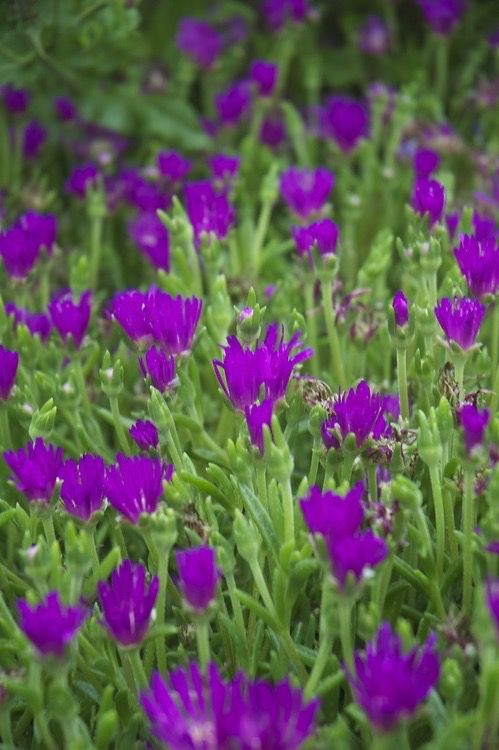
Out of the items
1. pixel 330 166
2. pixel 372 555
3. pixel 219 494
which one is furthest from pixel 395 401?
pixel 330 166

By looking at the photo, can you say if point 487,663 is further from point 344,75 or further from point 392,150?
point 344,75

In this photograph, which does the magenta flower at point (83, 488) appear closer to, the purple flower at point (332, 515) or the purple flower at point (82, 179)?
the purple flower at point (332, 515)

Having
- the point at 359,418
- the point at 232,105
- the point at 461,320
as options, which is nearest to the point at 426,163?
the point at 232,105

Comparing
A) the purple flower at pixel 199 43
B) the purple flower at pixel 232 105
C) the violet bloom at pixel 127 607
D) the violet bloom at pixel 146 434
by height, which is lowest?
the violet bloom at pixel 127 607

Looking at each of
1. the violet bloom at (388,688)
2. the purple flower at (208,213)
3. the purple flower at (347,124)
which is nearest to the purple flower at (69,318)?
the purple flower at (208,213)

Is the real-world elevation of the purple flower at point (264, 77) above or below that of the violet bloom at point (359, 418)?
above
